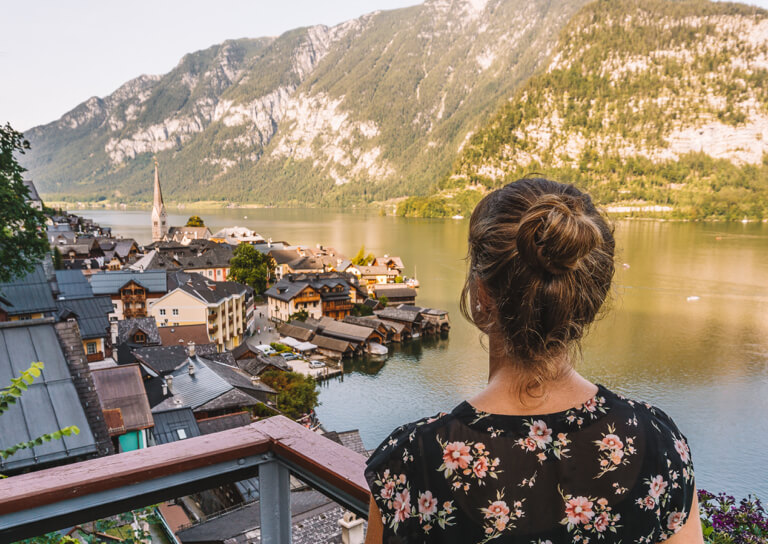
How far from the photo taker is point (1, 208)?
19.7 feet

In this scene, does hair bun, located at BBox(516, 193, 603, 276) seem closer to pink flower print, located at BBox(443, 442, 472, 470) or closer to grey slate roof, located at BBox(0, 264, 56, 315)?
pink flower print, located at BBox(443, 442, 472, 470)

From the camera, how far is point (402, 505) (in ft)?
2.11

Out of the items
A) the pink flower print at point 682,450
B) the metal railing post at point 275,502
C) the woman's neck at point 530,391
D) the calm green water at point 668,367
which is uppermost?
the woman's neck at point 530,391

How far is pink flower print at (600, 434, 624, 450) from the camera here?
0.59 metres

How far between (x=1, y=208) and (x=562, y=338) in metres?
7.26

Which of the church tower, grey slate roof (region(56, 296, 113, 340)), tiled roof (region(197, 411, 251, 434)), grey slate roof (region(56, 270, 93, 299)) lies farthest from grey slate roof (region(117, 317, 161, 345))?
the church tower

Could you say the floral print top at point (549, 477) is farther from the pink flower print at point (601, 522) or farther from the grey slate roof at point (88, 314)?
the grey slate roof at point (88, 314)

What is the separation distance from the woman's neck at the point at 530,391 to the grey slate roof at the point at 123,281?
17.9m

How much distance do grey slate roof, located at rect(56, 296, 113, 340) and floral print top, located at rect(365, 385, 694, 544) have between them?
11722 millimetres

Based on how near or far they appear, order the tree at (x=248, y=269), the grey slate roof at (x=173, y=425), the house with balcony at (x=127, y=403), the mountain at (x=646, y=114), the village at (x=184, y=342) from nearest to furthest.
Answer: the village at (x=184, y=342) → the house with balcony at (x=127, y=403) → the grey slate roof at (x=173, y=425) → the tree at (x=248, y=269) → the mountain at (x=646, y=114)

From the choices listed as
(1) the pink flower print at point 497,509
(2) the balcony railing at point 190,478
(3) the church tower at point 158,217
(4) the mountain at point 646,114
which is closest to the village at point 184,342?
(2) the balcony railing at point 190,478

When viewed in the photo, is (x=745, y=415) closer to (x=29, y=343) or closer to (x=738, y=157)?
(x=29, y=343)

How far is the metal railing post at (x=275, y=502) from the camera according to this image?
950 millimetres

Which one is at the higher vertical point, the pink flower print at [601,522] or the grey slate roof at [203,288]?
the pink flower print at [601,522]
